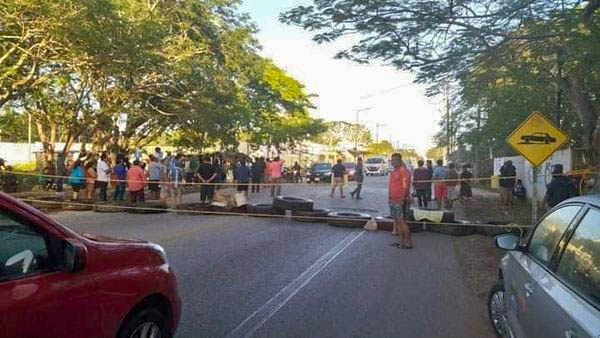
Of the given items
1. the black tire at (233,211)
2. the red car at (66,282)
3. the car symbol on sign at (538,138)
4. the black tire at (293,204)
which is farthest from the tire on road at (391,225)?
the red car at (66,282)

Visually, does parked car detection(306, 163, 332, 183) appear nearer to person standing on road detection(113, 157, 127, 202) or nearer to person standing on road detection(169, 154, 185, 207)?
person standing on road detection(113, 157, 127, 202)

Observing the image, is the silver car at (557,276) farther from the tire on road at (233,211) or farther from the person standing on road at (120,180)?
the person standing on road at (120,180)

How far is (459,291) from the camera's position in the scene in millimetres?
7262

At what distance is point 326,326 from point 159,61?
18.6 meters

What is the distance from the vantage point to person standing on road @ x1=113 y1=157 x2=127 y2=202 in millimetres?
18359

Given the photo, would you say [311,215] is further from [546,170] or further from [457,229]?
[546,170]

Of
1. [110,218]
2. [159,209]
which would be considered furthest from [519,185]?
[110,218]

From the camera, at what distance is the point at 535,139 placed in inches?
427

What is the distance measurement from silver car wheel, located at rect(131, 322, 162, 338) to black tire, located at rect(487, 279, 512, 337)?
2787mm

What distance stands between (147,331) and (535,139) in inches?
359

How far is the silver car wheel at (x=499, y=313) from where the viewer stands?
4742 millimetres

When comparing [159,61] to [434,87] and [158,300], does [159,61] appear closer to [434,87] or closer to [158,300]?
[434,87]

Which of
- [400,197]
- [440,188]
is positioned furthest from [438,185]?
[400,197]

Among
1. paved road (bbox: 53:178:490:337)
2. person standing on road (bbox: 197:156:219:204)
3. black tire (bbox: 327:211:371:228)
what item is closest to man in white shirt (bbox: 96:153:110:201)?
person standing on road (bbox: 197:156:219:204)
